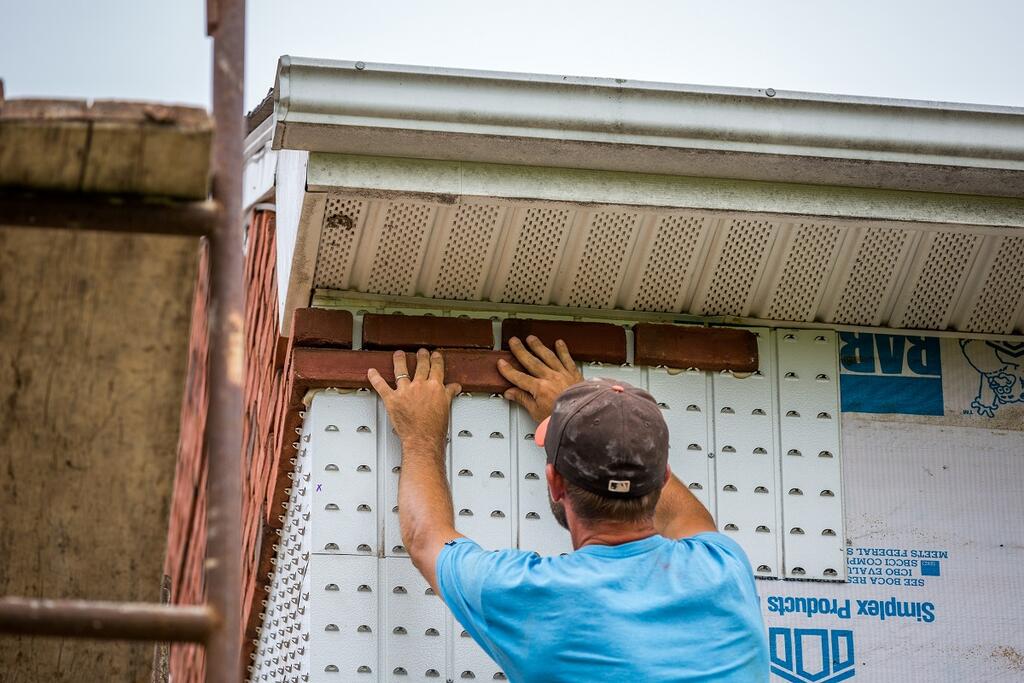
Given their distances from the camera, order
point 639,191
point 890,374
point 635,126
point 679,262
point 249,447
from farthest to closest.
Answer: point 249,447 → point 890,374 → point 679,262 → point 639,191 → point 635,126

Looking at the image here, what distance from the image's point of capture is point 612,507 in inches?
141

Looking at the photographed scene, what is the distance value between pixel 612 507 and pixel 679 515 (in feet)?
2.34

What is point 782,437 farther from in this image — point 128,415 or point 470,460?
point 128,415

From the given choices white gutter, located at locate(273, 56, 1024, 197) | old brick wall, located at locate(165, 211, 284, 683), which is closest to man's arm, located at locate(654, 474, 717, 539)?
white gutter, located at locate(273, 56, 1024, 197)

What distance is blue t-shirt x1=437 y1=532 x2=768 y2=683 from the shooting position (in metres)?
3.37

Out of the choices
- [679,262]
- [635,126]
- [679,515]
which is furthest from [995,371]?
[635,126]

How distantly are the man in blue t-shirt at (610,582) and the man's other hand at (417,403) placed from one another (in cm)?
58

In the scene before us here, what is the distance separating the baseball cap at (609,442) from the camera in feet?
11.7

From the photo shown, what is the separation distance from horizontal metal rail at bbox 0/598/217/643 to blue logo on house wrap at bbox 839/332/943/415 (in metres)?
3.06

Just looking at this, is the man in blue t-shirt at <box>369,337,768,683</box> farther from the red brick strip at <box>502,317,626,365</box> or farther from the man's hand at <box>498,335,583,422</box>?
the red brick strip at <box>502,317,626,365</box>

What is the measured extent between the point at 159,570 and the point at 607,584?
3.46ft

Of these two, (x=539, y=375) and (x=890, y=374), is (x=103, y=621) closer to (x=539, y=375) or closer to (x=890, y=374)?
(x=539, y=375)

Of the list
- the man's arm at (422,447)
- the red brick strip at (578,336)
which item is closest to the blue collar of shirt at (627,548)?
the man's arm at (422,447)

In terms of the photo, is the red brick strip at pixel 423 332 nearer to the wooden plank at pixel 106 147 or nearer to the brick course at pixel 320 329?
the brick course at pixel 320 329
